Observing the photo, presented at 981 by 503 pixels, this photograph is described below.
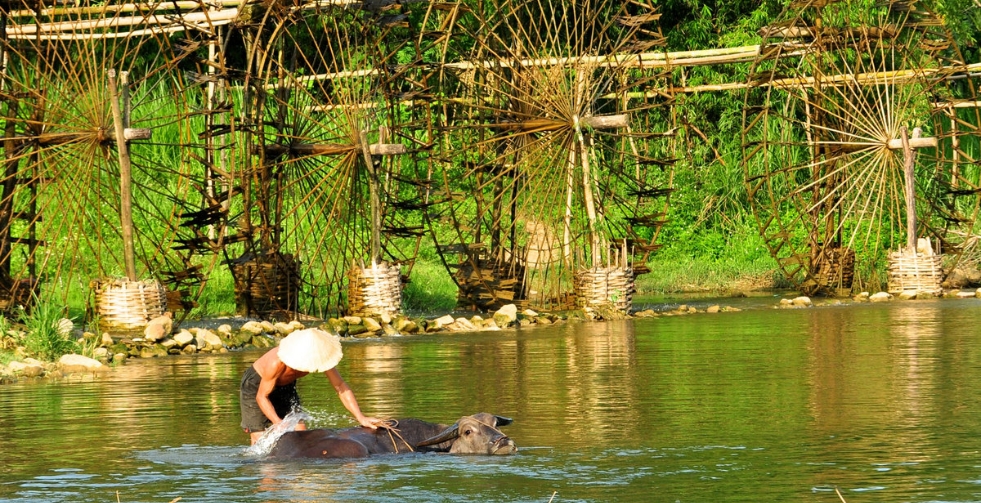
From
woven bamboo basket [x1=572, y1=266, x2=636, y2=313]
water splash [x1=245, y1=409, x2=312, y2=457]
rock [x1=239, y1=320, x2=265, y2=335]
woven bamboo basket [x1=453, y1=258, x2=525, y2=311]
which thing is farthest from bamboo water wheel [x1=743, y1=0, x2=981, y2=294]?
water splash [x1=245, y1=409, x2=312, y2=457]

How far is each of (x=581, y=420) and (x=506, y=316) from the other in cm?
878

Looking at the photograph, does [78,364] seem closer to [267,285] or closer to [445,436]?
[267,285]

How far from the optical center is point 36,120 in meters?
19.0

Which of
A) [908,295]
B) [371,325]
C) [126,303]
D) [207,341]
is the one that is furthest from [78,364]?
[908,295]

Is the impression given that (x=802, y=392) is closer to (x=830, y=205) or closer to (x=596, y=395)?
(x=596, y=395)

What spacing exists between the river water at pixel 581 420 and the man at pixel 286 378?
0.91 ft

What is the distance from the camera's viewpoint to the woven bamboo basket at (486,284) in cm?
2192

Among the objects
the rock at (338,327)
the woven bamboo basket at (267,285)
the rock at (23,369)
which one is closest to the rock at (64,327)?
the rock at (23,369)

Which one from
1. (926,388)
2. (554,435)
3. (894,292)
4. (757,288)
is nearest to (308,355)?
(554,435)

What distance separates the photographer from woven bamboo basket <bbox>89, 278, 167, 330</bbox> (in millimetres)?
17969

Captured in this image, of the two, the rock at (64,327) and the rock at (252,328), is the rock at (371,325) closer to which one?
the rock at (252,328)

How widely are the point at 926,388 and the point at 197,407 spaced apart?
5738mm

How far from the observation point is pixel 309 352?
1019 centimetres

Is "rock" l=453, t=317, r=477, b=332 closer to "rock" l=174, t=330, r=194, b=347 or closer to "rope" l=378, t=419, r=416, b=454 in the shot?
"rock" l=174, t=330, r=194, b=347
